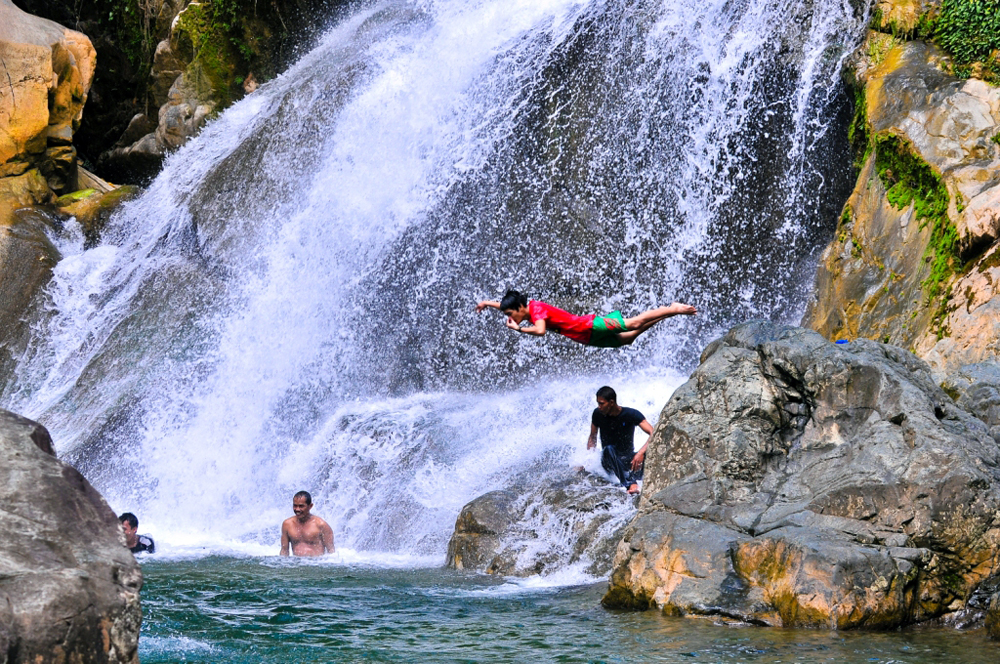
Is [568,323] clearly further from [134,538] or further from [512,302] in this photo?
[134,538]

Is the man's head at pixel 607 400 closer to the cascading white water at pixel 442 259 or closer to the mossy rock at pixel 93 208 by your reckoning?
the cascading white water at pixel 442 259

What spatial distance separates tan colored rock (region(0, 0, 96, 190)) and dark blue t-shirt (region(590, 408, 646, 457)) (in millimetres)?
12401

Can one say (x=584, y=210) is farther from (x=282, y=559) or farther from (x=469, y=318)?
(x=282, y=559)

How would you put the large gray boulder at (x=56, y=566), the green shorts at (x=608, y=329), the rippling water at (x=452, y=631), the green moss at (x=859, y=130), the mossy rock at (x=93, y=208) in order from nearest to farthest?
the large gray boulder at (x=56, y=566)
the rippling water at (x=452, y=631)
the green shorts at (x=608, y=329)
the green moss at (x=859, y=130)
the mossy rock at (x=93, y=208)

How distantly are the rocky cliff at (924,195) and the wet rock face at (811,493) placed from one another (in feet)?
8.10

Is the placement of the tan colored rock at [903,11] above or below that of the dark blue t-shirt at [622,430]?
above

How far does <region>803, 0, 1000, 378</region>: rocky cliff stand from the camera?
942 cm

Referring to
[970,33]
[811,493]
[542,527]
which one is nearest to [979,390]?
[811,493]

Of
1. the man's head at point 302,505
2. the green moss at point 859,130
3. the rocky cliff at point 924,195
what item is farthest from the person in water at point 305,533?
the green moss at point 859,130

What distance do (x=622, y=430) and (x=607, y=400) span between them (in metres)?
0.33

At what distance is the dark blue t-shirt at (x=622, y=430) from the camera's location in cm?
→ 977

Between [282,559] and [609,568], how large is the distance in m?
3.53

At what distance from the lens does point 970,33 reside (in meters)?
11.7

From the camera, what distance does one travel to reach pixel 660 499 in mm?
6812
